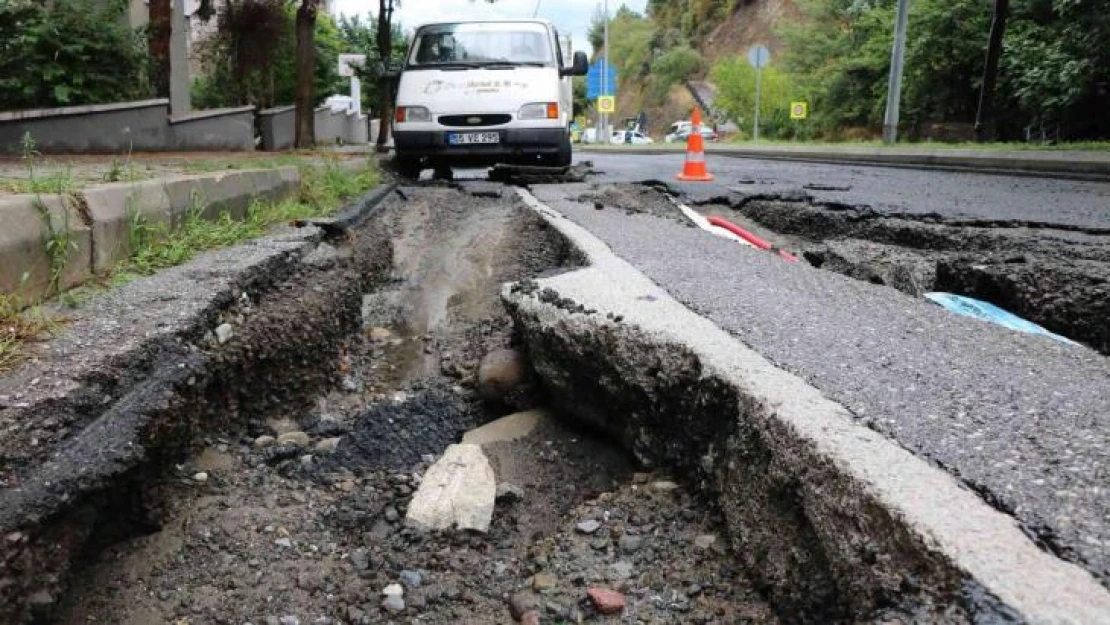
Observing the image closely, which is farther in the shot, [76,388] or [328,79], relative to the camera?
[328,79]

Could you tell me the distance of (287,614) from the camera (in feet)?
6.47

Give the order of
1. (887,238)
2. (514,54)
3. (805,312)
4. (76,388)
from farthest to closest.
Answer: (514,54)
(887,238)
(805,312)
(76,388)

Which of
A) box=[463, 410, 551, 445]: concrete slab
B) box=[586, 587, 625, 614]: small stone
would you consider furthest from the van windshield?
box=[586, 587, 625, 614]: small stone

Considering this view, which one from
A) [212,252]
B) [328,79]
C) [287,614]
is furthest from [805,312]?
[328,79]

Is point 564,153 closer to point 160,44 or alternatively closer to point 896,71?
point 160,44

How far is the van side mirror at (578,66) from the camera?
9.62m

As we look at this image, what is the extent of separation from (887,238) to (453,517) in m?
3.66

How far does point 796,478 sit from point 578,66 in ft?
28.3

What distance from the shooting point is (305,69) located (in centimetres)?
1111

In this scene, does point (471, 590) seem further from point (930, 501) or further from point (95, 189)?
point (95, 189)

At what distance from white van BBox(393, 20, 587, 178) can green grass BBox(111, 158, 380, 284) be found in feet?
9.09

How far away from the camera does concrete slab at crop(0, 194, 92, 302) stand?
2.63 metres

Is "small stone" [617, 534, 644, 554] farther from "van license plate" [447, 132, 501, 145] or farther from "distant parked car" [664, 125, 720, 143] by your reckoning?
"distant parked car" [664, 125, 720, 143]

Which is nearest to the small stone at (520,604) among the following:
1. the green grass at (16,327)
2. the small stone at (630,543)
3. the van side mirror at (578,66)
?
the small stone at (630,543)
